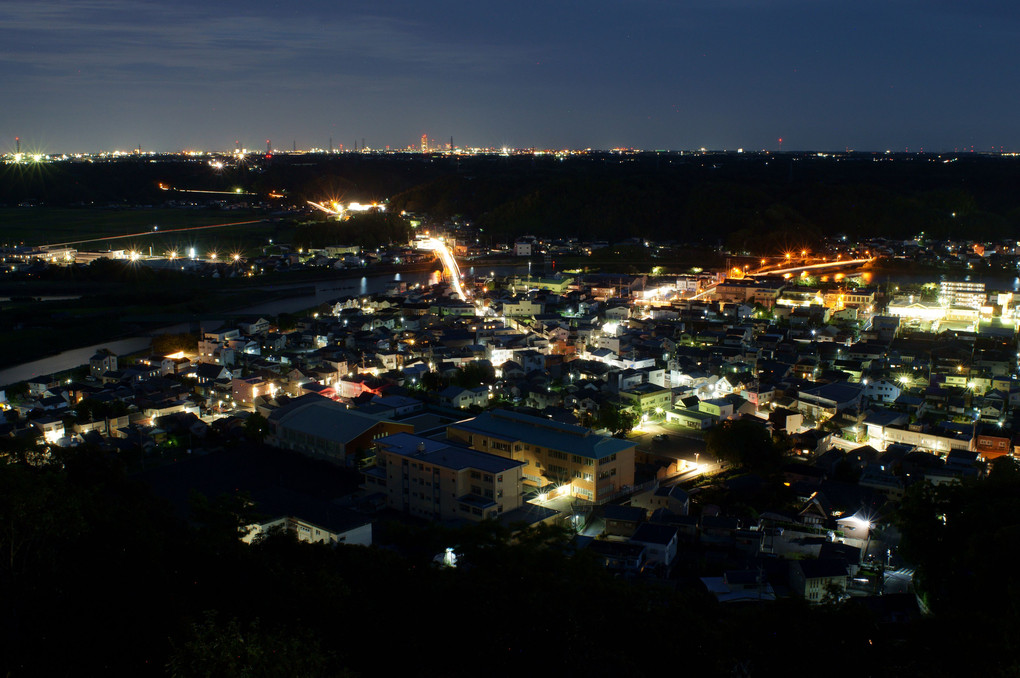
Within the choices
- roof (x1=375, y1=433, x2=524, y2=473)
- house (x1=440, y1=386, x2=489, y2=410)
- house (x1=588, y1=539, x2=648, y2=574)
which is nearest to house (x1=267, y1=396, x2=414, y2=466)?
roof (x1=375, y1=433, x2=524, y2=473)

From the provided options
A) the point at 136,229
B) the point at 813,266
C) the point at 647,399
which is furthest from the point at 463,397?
the point at 136,229

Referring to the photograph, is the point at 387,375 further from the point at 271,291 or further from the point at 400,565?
the point at 271,291

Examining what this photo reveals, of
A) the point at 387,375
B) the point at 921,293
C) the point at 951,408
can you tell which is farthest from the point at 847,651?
the point at 921,293

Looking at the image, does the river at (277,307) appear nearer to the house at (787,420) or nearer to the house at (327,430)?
the house at (327,430)

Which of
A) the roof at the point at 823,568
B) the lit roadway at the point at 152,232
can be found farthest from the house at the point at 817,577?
the lit roadway at the point at 152,232

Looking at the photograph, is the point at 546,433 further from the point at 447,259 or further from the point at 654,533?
the point at 447,259

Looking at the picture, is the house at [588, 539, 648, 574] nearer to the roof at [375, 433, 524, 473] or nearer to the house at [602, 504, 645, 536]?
the house at [602, 504, 645, 536]
